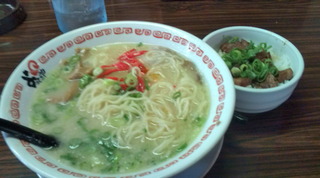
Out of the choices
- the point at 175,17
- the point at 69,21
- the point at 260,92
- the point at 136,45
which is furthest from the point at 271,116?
the point at 69,21

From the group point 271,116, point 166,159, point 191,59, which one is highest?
point 191,59

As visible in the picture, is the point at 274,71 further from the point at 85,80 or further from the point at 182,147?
the point at 85,80

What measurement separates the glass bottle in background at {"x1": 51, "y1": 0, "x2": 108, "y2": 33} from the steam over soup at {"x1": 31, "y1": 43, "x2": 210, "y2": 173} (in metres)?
0.46

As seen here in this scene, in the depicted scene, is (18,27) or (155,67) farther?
(18,27)

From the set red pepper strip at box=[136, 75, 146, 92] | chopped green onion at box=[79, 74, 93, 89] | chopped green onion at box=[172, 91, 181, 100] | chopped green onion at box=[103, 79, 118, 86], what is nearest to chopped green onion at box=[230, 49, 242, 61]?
chopped green onion at box=[172, 91, 181, 100]

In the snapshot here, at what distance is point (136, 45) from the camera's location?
1.57m

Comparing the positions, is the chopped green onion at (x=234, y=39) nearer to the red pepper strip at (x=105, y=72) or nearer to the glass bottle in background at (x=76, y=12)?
the red pepper strip at (x=105, y=72)

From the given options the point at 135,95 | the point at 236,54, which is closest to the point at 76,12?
the point at 135,95

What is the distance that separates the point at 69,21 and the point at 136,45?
0.58m

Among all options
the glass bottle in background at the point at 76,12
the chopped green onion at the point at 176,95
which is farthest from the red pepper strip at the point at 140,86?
the glass bottle in background at the point at 76,12

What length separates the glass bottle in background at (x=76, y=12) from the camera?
190 cm

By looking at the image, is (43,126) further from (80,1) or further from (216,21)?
(216,21)

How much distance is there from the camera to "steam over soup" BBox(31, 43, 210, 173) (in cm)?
111

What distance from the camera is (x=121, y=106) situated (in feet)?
4.12
